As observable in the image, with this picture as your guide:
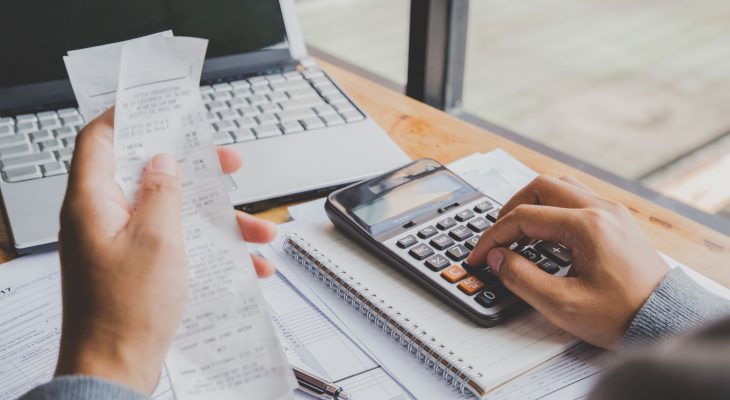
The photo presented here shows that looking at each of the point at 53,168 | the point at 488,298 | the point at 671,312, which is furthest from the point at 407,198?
the point at 53,168

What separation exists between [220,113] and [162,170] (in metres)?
0.39

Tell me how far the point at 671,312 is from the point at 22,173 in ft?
1.96

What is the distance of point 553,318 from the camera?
507mm

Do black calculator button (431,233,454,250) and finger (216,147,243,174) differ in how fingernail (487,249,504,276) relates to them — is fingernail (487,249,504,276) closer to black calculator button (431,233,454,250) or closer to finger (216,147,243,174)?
black calculator button (431,233,454,250)

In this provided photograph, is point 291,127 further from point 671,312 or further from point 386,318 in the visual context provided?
point 671,312

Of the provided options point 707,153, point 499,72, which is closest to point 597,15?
point 499,72

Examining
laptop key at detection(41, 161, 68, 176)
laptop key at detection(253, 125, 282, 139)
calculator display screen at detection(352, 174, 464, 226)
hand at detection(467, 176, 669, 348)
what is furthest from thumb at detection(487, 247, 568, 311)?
laptop key at detection(41, 161, 68, 176)

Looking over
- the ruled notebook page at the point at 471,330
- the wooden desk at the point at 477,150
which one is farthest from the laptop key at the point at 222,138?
the ruled notebook page at the point at 471,330

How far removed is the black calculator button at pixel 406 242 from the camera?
588 mm

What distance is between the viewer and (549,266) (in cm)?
54

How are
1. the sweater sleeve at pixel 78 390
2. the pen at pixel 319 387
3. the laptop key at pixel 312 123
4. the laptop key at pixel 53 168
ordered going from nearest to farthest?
the sweater sleeve at pixel 78 390 → the pen at pixel 319 387 → the laptop key at pixel 53 168 → the laptop key at pixel 312 123

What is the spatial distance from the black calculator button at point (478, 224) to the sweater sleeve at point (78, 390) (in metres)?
0.34

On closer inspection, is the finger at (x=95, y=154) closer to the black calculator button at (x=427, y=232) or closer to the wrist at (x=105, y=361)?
the wrist at (x=105, y=361)

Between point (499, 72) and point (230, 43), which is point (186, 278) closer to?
point (230, 43)
